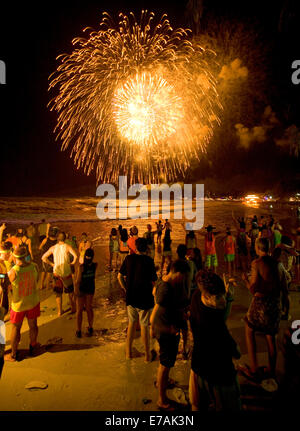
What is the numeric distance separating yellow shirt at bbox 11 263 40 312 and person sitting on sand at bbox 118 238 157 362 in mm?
1534

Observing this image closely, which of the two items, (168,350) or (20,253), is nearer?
(168,350)

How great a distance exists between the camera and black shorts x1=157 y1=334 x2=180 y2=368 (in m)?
3.13

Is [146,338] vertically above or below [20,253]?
below

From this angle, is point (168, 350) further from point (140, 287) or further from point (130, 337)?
point (130, 337)

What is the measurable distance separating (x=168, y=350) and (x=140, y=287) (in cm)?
104

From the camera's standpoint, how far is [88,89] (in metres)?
14.7

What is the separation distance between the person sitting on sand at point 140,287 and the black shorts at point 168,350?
2.87ft

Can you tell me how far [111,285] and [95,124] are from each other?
36.7ft

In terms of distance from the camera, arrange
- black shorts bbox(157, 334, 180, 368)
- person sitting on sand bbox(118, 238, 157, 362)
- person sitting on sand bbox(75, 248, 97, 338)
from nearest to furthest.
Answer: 1. black shorts bbox(157, 334, 180, 368)
2. person sitting on sand bbox(118, 238, 157, 362)
3. person sitting on sand bbox(75, 248, 97, 338)

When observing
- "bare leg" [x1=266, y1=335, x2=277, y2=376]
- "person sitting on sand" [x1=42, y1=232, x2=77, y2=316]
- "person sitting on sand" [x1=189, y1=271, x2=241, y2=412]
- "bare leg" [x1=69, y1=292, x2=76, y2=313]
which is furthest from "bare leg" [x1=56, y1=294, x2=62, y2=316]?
"bare leg" [x1=266, y1=335, x2=277, y2=376]

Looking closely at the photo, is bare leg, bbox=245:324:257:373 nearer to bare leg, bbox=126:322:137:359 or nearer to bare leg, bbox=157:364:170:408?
bare leg, bbox=157:364:170:408

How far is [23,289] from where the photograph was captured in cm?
423

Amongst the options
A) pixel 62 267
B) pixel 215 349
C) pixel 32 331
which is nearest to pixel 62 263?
pixel 62 267

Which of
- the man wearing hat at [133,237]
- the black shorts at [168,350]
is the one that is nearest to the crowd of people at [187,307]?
the black shorts at [168,350]
